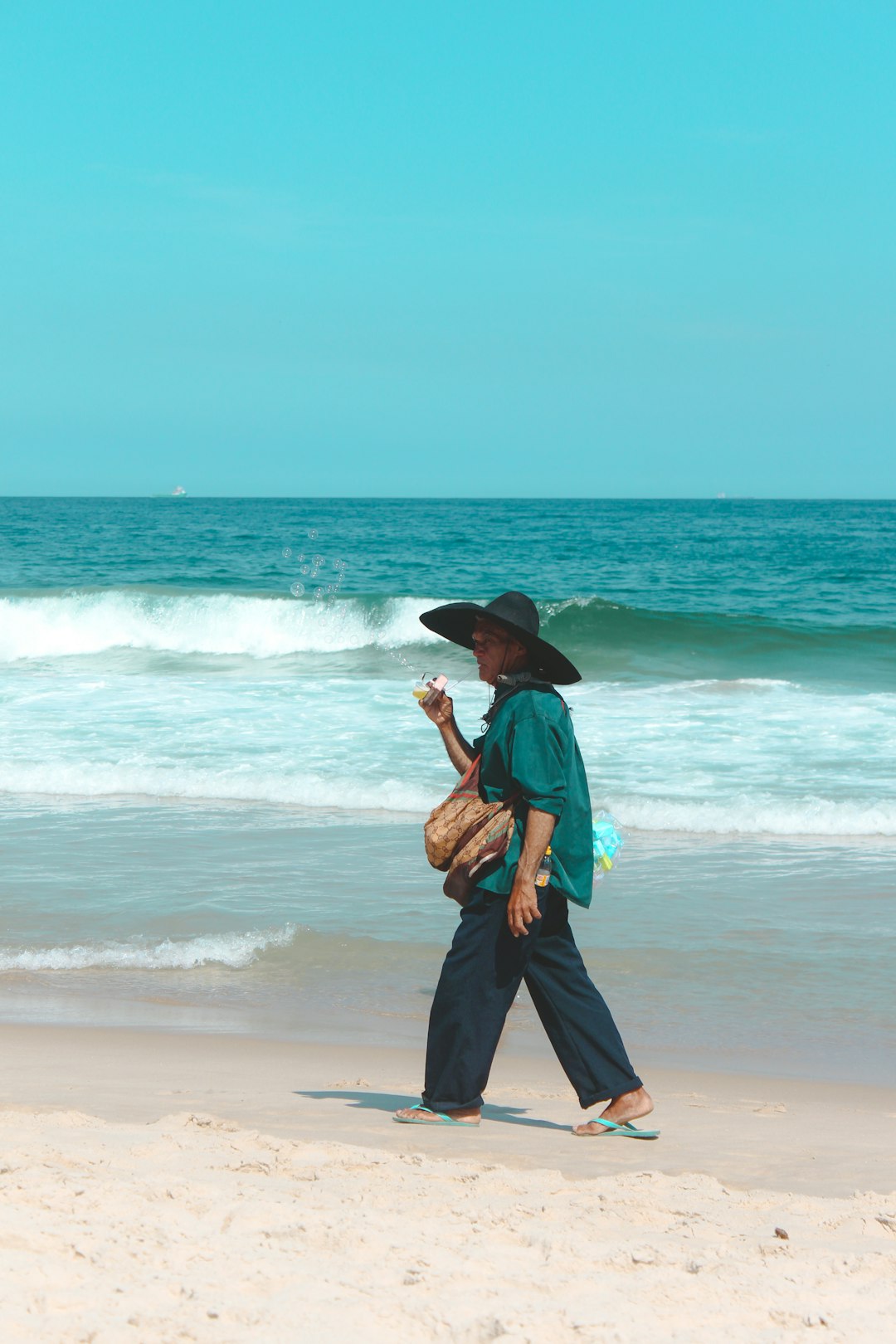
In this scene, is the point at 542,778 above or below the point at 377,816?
above

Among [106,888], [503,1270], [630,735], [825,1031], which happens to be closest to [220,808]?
[106,888]

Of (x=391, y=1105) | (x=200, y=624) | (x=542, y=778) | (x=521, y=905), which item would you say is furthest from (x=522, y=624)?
(x=200, y=624)

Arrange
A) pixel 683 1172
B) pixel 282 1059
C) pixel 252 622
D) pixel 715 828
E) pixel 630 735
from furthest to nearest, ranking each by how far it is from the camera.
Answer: pixel 252 622
pixel 630 735
pixel 715 828
pixel 282 1059
pixel 683 1172

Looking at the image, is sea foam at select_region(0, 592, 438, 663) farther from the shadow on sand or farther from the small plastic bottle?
the small plastic bottle

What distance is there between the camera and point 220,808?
31.0 ft

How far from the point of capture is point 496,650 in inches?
157

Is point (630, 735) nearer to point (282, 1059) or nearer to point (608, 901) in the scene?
point (608, 901)

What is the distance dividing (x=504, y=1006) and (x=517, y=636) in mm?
1101

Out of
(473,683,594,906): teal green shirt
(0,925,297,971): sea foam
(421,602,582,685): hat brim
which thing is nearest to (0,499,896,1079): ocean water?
(0,925,297,971): sea foam

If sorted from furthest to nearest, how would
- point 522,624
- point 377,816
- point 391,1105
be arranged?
point 377,816, point 391,1105, point 522,624

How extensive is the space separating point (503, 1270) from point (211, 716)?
10.7 metres

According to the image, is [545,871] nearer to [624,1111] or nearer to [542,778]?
[542,778]

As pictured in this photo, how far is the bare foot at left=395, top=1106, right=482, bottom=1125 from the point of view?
3.99 meters

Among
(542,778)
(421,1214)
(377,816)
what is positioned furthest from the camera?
(377,816)
